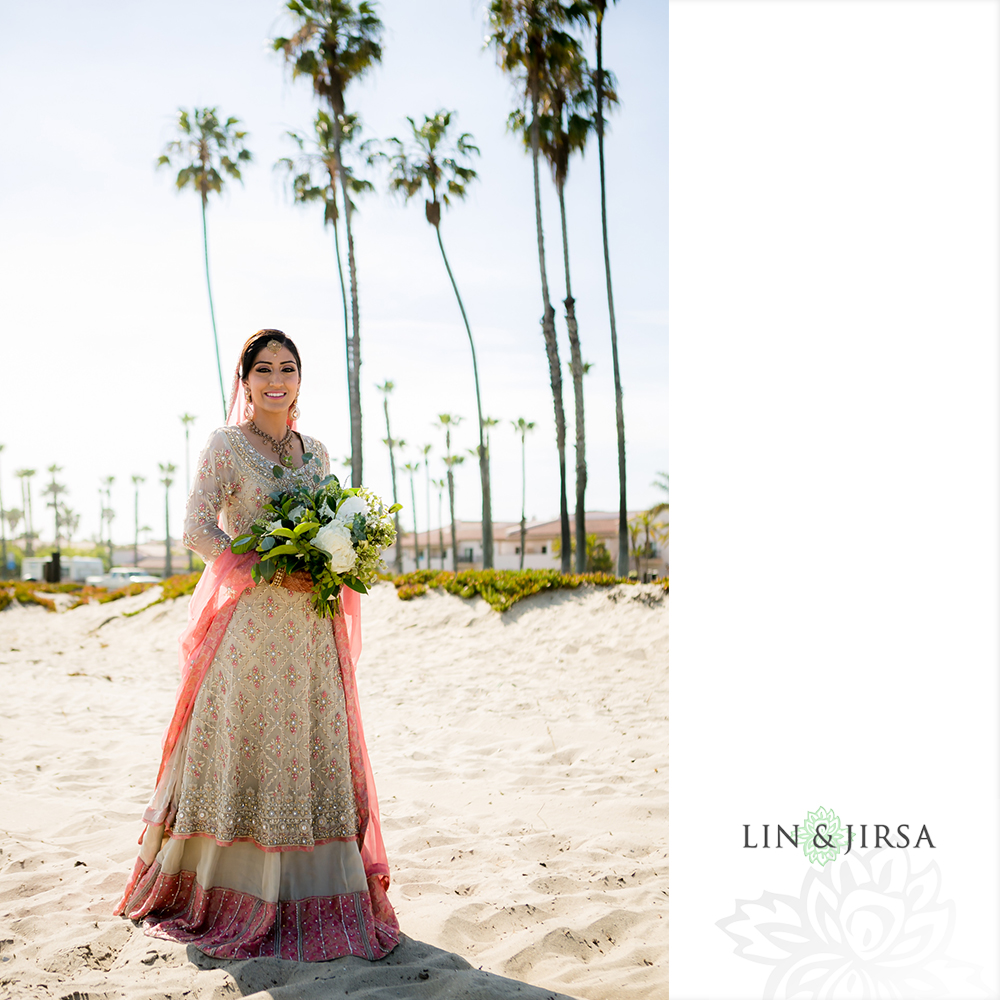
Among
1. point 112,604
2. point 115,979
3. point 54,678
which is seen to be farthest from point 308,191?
point 115,979

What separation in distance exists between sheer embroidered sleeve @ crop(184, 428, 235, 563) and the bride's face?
0.20 metres

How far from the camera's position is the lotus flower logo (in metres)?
1.65

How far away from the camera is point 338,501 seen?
2963 millimetres

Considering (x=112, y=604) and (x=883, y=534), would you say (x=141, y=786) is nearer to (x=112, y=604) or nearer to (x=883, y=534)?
(x=883, y=534)

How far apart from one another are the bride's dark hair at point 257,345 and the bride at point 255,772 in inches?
1.4

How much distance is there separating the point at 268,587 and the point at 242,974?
1.25m

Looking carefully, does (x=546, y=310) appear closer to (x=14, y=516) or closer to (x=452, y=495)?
(x=452, y=495)

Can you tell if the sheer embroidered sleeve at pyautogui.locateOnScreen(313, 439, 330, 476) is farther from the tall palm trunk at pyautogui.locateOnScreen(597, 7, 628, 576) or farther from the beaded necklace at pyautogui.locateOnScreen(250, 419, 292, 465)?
the tall palm trunk at pyautogui.locateOnScreen(597, 7, 628, 576)

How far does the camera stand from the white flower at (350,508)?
9.32 ft

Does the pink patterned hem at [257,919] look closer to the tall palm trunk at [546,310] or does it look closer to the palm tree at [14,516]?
the tall palm trunk at [546,310]

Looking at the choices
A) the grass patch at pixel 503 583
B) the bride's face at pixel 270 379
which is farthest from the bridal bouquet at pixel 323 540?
the grass patch at pixel 503 583

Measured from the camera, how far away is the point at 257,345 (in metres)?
3.10

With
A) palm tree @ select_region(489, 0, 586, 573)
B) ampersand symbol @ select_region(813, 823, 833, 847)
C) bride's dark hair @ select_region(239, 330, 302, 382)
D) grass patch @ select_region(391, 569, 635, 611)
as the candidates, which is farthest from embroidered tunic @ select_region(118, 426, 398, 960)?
palm tree @ select_region(489, 0, 586, 573)

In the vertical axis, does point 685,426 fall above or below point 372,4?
below
